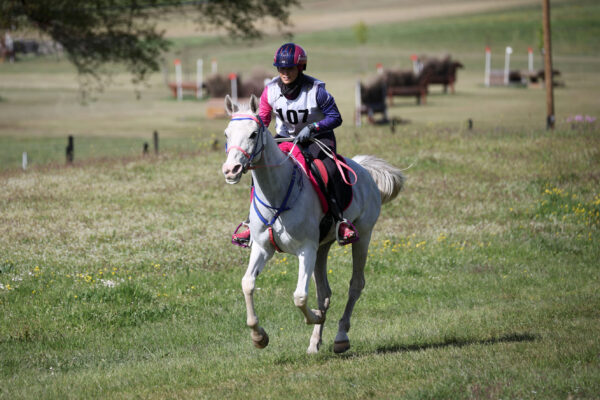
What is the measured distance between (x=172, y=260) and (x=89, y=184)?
7.38 meters

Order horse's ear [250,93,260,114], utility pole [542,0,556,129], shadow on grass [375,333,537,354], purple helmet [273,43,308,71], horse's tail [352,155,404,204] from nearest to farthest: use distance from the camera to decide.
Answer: horse's ear [250,93,260,114] → purple helmet [273,43,308,71] → shadow on grass [375,333,537,354] → horse's tail [352,155,404,204] → utility pole [542,0,556,129]

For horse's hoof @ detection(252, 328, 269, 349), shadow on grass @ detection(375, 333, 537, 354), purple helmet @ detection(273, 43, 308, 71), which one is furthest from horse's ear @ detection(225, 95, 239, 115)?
shadow on grass @ detection(375, 333, 537, 354)

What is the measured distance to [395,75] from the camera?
49906 millimetres

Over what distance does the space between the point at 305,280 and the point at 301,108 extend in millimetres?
2056

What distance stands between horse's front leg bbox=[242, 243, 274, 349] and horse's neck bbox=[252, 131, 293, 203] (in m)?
0.60

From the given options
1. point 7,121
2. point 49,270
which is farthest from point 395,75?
point 49,270

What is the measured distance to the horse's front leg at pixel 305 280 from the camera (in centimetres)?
829

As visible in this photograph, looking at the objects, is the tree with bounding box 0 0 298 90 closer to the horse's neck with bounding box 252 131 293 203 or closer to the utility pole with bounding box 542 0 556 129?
the utility pole with bounding box 542 0 556 129

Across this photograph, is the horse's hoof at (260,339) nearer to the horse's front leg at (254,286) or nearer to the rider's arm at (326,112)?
the horse's front leg at (254,286)

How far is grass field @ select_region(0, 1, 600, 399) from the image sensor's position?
315 inches

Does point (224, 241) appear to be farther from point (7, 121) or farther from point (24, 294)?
point (7, 121)

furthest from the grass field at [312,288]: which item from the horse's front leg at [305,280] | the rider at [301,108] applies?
the rider at [301,108]

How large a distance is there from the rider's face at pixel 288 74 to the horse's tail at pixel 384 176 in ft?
7.47

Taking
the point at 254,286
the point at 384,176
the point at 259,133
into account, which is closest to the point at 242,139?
the point at 259,133
